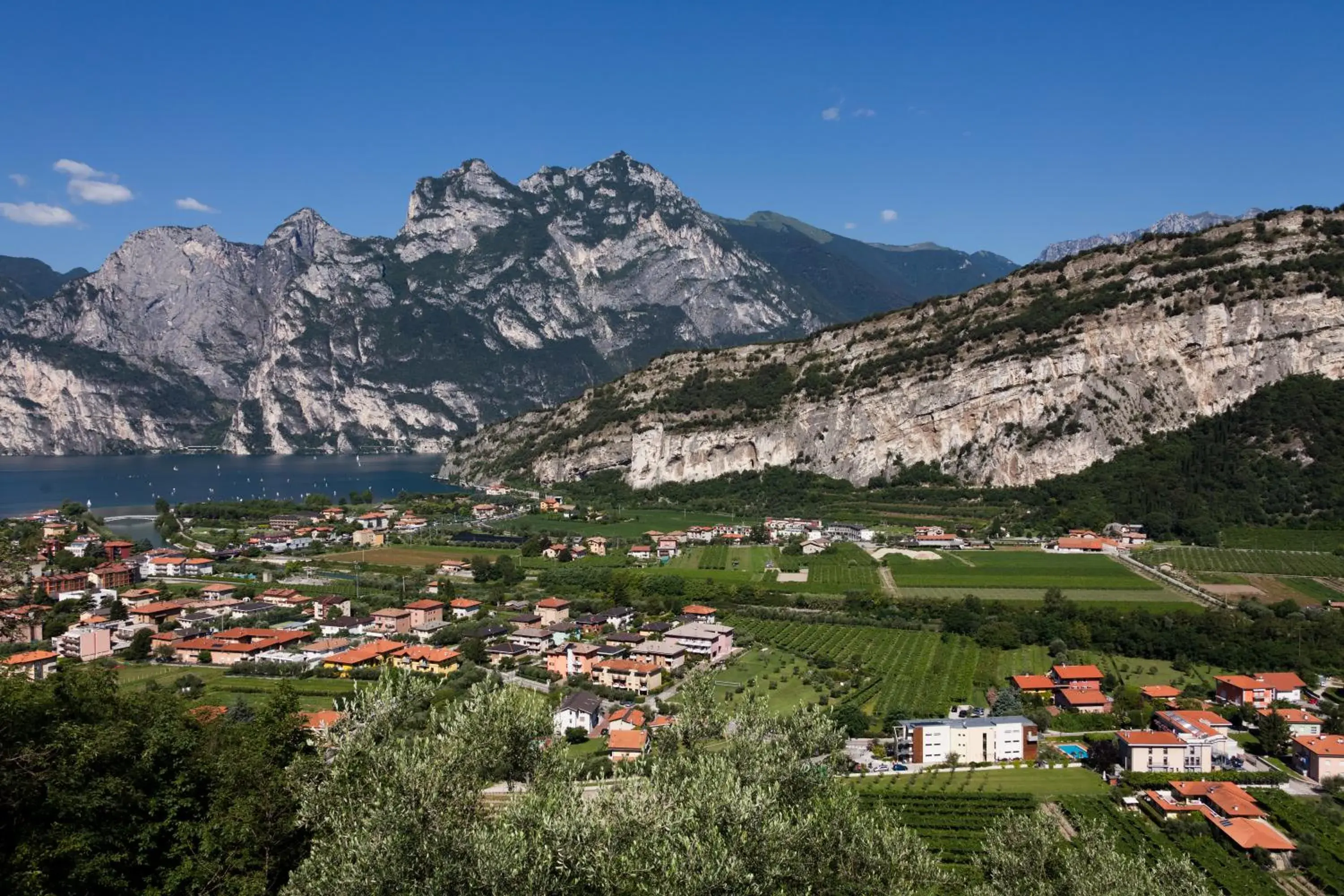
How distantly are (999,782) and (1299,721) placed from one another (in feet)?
38.1

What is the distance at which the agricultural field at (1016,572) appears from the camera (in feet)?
162

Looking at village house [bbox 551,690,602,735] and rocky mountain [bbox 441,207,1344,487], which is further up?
rocky mountain [bbox 441,207,1344,487]

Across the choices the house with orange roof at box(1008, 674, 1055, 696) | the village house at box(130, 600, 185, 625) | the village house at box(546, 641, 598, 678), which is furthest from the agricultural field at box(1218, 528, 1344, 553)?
the village house at box(130, 600, 185, 625)

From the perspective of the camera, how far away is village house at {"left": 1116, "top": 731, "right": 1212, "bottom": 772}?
2847 cm

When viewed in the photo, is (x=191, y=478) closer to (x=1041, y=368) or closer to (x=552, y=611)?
(x=552, y=611)

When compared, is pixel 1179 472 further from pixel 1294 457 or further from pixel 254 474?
pixel 254 474

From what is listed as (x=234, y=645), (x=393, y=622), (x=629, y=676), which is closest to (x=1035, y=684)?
(x=629, y=676)

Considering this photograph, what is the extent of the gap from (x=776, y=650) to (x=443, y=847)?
31.1 metres

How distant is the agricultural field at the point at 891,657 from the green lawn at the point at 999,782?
154 inches

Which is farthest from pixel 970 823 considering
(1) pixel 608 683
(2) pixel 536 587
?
(2) pixel 536 587

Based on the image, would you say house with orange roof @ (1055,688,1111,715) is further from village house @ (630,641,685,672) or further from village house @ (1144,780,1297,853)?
village house @ (630,641,685,672)

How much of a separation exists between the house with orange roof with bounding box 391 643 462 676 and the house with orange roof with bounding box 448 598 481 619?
7667 millimetres

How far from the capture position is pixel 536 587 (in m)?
55.3

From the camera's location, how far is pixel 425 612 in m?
46.9
